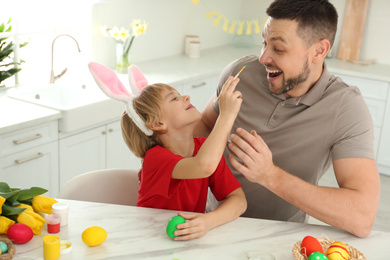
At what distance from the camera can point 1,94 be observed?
121 inches

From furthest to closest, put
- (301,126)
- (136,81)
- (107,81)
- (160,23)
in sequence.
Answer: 1. (160,23)
2. (301,126)
3. (136,81)
4. (107,81)

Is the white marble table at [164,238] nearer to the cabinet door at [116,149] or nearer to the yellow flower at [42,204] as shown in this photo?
the yellow flower at [42,204]

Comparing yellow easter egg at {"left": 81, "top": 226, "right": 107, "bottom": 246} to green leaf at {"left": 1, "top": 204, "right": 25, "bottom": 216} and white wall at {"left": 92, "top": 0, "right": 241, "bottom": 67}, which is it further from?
white wall at {"left": 92, "top": 0, "right": 241, "bottom": 67}

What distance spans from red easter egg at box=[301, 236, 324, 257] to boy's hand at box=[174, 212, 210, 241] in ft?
0.93

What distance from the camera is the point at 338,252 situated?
52.4 inches

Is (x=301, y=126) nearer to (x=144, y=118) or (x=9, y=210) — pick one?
(x=144, y=118)

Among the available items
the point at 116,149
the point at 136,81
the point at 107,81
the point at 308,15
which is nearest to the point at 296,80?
the point at 308,15

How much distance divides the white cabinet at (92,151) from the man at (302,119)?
1164 mm

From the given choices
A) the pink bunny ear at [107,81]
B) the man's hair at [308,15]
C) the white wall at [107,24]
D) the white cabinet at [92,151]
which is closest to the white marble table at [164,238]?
the pink bunny ear at [107,81]

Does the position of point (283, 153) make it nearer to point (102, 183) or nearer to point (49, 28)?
point (102, 183)

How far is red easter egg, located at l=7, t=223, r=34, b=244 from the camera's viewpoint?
135 cm

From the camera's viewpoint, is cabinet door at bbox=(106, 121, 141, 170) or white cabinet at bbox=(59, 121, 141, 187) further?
cabinet door at bbox=(106, 121, 141, 170)

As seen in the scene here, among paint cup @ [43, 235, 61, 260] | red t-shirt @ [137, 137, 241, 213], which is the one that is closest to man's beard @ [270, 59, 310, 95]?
red t-shirt @ [137, 137, 241, 213]

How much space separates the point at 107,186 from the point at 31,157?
3.13ft
